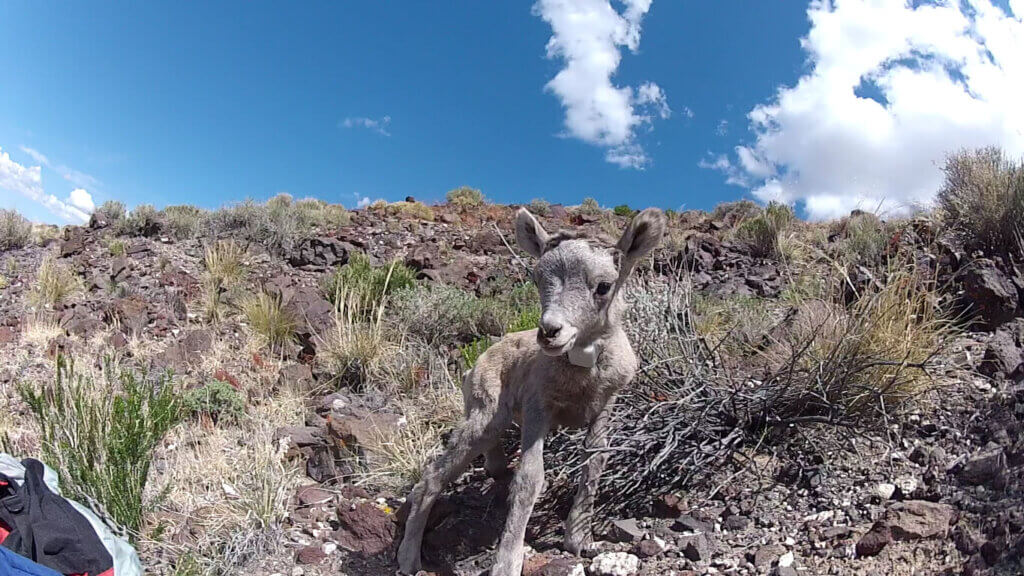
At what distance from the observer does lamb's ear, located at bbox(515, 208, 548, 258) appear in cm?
320

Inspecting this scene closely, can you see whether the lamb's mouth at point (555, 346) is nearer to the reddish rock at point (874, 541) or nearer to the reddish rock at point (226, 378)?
the reddish rock at point (874, 541)

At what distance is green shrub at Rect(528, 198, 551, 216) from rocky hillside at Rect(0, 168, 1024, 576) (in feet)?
38.3

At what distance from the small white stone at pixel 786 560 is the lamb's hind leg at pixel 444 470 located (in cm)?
154

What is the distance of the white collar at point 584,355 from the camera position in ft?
10.2

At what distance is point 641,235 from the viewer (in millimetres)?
3068

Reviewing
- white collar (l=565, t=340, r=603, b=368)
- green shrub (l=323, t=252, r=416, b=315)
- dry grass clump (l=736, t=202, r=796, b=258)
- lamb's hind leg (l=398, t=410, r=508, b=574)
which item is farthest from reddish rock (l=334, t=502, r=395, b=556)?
dry grass clump (l=736, t=202, r=796, b=258)

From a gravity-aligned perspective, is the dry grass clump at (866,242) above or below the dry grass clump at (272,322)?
above

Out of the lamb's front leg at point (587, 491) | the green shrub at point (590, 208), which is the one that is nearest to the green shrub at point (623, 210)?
the green shrub at point (590, 208)

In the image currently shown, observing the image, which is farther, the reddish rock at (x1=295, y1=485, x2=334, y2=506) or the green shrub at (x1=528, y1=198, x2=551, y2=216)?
the green shrub at (x1=528, y1=198, x2=551, y2=216)

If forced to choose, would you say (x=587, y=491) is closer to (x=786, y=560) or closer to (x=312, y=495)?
(x=786, y=560)

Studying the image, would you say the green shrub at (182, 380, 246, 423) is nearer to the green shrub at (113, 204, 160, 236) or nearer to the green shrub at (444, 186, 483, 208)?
the green shrub at (113, 204, 160, 236)

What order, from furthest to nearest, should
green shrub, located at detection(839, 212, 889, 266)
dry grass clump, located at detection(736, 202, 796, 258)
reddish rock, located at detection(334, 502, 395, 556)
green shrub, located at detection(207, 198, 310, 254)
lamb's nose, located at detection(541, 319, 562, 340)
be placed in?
green shrub, located at detection(207, 198, 310, 254) < dry grass clump, located at detection(736, 202, 796, 258) < green shrub, located at detection(839, 212, 889, 266) < reddish rock, located at detection(334, 502, 395, 556) < lamb's nose, located at detection(541, 319, 562, 340)

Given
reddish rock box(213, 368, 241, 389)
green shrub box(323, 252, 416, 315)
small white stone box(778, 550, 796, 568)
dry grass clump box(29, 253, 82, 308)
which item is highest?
green shrub box(323, 252, 416, 315)

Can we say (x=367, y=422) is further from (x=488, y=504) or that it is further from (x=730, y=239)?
(x=730, y=239)
